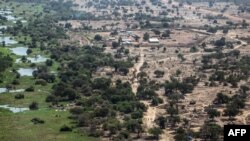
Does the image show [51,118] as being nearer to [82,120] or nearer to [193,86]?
[82,120]

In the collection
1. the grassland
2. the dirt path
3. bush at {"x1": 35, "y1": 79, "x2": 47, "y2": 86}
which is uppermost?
bush at {"x1": 35, "y1": 79, "x2": 47, "y2": 86}

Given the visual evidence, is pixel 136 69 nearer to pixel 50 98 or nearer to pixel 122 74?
pixel 122 74

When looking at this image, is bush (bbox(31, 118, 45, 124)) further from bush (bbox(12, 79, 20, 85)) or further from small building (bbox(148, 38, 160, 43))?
small building (bbox(148, 38, 160, 43))

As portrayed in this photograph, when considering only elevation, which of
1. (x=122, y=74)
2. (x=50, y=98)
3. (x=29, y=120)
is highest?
(x=50, y=98)

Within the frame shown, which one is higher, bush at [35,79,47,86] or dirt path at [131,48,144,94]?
bush at [35,79,47,86]

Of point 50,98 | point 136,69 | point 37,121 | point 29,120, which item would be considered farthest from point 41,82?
→ point 136,69

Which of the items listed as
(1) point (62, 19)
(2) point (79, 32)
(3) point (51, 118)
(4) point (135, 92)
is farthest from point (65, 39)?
(3) point (51, 118)

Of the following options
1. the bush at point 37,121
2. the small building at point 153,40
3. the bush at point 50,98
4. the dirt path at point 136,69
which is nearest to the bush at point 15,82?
the bush at point 50,98

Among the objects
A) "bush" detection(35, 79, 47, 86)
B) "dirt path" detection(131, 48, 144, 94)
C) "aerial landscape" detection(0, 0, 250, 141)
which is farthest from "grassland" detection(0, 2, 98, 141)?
"dirt path" detection(131, 48, 144, 94)

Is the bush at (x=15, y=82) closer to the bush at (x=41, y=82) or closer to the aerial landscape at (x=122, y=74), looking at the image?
the aerial landscape at (x=122, y=74)
